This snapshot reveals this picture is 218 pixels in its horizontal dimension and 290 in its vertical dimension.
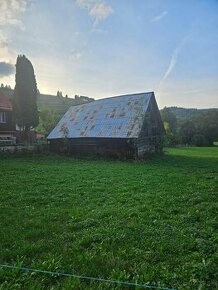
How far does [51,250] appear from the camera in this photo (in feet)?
23.3

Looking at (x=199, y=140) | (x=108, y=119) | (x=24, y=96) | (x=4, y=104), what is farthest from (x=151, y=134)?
(x=199, y=140)

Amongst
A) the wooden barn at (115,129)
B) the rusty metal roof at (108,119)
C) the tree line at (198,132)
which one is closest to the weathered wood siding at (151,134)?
the wooden barn at (115,129)

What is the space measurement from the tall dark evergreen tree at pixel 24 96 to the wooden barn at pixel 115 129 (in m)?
10.4

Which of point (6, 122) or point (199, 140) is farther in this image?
point (199, 140)

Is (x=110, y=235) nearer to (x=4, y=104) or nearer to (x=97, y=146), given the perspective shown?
(x=97, y=146)

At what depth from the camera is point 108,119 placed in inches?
1419

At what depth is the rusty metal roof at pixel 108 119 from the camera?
32931 mm

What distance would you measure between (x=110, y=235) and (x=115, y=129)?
1014 inches

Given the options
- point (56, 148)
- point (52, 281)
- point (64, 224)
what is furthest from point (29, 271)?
point (56, 148)

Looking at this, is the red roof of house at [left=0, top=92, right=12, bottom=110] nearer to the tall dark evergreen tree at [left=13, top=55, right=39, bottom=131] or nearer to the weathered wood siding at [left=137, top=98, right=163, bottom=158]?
the tall dark evergreen tree at [left=13, top=55, right=39, bottom=131]

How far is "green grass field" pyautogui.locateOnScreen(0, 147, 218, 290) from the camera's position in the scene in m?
5.89

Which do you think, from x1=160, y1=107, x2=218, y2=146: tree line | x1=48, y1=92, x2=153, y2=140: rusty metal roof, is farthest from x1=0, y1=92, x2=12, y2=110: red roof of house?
x1=160, y1=107, x2=218, y2=146: tree line

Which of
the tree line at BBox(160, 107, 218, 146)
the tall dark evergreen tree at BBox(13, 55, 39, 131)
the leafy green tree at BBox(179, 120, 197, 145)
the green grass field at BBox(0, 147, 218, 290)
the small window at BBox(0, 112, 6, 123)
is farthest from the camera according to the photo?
the leafy green tree at BBox(179, 120, 197, 145)

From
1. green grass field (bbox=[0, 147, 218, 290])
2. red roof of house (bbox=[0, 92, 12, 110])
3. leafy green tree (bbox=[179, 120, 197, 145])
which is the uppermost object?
red roof of house (bbox=[0, 92, 12, 110])
